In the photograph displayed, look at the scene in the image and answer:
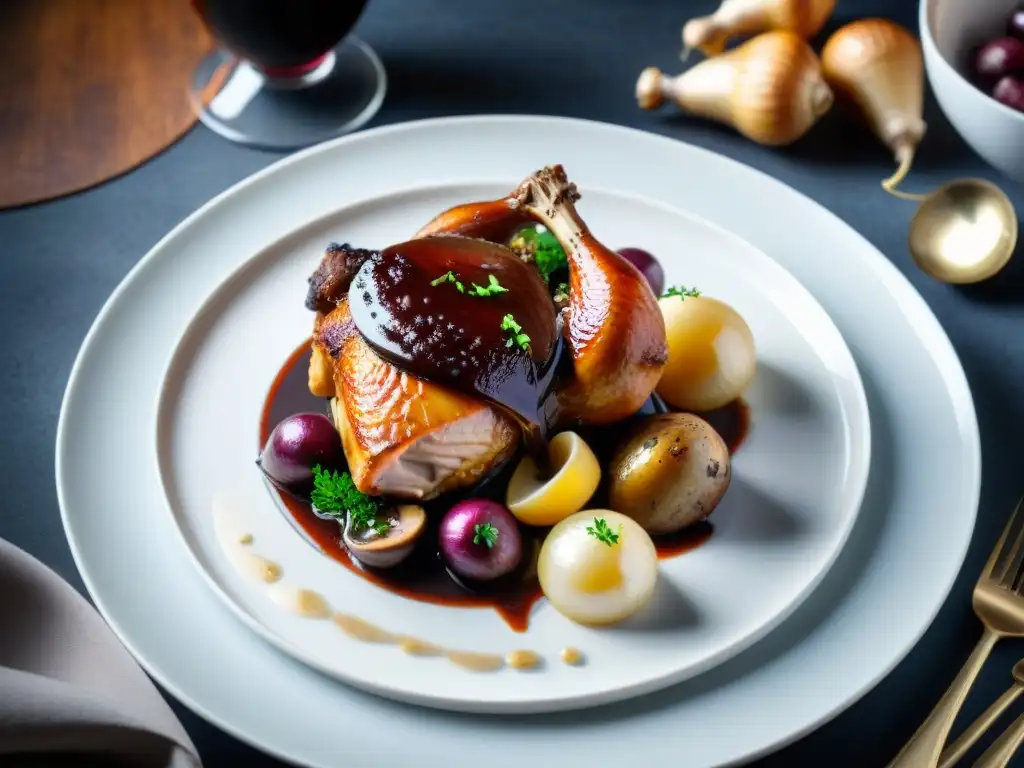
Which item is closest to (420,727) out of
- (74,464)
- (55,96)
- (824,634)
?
(824,634)

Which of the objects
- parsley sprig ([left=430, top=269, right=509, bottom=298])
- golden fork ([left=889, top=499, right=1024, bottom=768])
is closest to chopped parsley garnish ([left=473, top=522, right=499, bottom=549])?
parsley sprig ([left=430, top=269, right=509, bottom=298])

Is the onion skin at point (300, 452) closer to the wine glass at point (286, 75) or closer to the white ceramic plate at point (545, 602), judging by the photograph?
the white ceramic plate at point (545, 602)

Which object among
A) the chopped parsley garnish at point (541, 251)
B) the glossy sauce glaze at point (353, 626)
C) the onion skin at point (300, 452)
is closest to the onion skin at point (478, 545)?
the glossy sauce glaze at point (353, 626)

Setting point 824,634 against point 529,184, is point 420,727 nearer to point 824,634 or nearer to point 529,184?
point 824,634

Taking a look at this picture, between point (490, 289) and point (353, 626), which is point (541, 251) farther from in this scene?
point (353, 626)

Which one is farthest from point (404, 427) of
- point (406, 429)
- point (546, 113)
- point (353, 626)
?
point (546, 113)

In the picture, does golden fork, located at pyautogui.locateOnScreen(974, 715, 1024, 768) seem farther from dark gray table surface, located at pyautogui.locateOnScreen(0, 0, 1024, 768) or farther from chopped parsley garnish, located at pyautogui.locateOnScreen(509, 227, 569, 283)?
chopped parsley garnish, located at pyautogui.locateOnScreen(509, 227, 569, 283)

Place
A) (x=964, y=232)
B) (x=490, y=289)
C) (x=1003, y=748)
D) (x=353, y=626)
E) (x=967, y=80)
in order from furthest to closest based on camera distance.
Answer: (x=967, y=80) < (x=964, y=232) < (x=490, y=289) < (x=353, y=626) < (x=1003, y=748)
